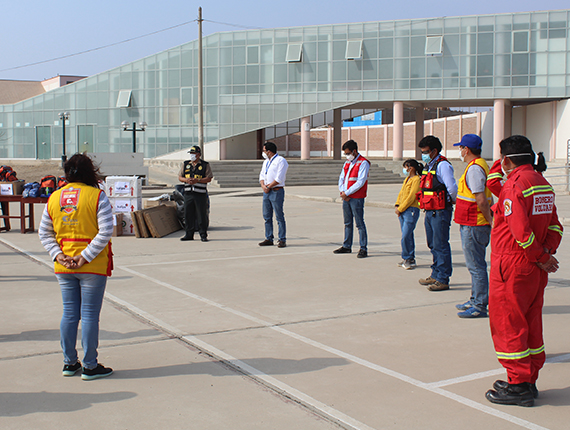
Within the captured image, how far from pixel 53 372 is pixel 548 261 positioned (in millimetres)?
3809

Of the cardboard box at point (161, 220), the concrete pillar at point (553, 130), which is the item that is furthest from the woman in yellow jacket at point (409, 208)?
the concrete pillar at point (553, 130)

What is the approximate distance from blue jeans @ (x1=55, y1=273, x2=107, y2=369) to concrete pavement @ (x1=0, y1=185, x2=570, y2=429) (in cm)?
22

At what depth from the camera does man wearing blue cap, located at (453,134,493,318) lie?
672 cm

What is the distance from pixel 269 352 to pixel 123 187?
9158 mm

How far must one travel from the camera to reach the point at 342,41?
48594 millimetres

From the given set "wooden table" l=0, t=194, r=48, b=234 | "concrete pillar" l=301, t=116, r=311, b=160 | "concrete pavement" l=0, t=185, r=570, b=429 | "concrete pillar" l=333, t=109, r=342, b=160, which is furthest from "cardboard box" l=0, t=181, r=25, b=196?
"concrete pillar" l=333, t=109, r=342, b=160

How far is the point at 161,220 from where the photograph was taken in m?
13.8

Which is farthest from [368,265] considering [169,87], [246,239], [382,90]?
[169,87]

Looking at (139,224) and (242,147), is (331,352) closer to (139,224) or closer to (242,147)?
(139,224)

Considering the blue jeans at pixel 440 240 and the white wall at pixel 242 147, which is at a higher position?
the white wall at pixel 242 147

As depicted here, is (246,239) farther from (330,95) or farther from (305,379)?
(330,95)

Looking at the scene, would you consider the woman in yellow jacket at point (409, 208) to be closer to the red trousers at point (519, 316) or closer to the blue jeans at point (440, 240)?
the blue jeans at point (440, 240)

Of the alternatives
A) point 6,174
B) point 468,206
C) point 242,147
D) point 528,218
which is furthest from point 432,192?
point 242,147

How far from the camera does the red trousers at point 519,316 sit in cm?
433
